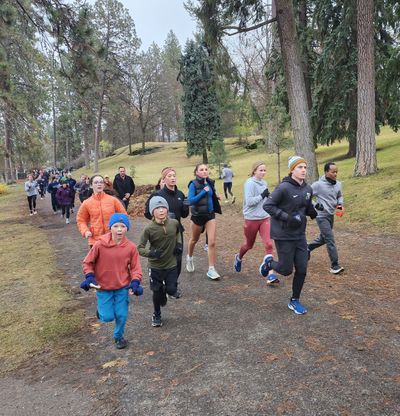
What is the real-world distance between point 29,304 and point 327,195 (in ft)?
17.3

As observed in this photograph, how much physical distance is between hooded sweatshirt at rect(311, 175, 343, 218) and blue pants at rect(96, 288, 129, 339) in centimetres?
383

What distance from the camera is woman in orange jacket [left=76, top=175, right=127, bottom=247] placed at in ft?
20.7

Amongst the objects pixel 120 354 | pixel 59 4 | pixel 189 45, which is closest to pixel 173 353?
pixel 120 354

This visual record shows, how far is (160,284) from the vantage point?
5098mm

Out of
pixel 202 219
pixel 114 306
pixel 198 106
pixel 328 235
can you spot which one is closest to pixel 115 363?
pixel 114 306

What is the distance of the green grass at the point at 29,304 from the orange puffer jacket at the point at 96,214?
4.07 ft

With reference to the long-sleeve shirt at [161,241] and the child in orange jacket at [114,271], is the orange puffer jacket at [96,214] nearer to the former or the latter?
the long-sleeve shirt at [161,241]

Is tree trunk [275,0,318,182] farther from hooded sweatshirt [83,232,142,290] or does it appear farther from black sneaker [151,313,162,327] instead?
hooded sweatshirt [83,232,142,290]

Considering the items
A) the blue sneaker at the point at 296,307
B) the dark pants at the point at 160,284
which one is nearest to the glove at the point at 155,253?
the dark pants at the point at 160,284

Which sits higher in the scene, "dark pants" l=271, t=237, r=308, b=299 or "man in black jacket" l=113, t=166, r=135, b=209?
"man in black jacket" l=113, t=166, r=135, b=209

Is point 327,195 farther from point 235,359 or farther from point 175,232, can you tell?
point 235,359

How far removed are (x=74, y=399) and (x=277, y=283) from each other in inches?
148

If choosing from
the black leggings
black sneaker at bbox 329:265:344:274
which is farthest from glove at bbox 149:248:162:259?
the black leggings

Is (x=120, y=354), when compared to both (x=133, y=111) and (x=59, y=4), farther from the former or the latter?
(x=133, y=111)
